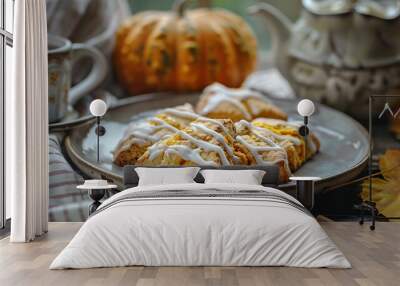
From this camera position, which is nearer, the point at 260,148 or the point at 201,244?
the point at 201,244

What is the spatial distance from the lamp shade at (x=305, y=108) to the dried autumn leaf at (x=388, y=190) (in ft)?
2.86

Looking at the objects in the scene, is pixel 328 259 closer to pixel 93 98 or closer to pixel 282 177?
pixel 282 177

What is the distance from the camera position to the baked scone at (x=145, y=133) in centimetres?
544

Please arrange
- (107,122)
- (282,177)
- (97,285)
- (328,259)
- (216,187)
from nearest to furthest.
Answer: (97,285)
(328,259)
(216,187)
(282,177)
(107,122)

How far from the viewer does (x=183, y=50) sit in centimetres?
570

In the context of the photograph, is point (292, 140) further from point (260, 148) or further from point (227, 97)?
point (227, 97)

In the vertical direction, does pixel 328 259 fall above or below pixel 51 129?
below

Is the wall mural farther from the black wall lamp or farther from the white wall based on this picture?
the white wall

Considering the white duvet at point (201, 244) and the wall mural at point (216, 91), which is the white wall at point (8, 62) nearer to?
the wall mural at point (216, 91)

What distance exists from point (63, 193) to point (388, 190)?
298 centimetres

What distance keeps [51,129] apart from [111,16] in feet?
3.95

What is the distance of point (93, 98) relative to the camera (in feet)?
19.2

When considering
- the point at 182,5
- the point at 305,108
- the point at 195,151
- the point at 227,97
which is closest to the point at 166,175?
the point at 195,151

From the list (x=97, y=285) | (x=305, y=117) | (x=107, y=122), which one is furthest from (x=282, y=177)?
(x=97, y=285)
